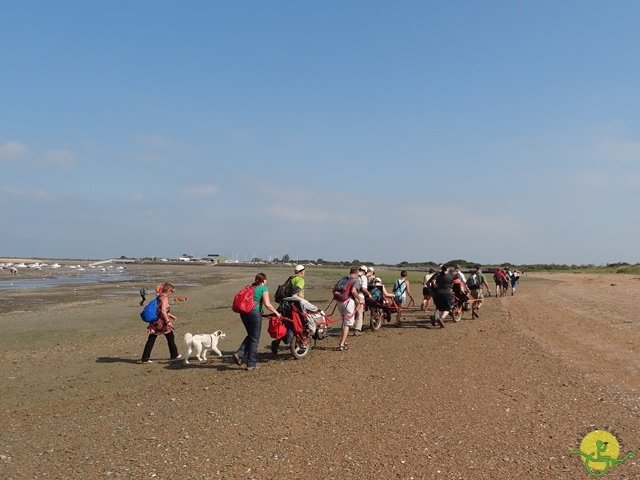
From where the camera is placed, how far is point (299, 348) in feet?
34.5

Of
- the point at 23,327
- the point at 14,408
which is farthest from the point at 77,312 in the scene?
the point at 14,408

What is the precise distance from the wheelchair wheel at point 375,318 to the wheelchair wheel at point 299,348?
4.47 meters

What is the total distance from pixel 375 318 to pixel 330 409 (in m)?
8.08

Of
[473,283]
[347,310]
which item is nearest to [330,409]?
[347,310]

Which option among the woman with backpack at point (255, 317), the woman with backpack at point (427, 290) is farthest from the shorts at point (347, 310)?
the woman with backpack at point (427, 290)

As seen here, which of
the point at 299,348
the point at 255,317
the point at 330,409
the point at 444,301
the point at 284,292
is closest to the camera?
the point at 330,409

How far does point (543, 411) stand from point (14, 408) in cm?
796

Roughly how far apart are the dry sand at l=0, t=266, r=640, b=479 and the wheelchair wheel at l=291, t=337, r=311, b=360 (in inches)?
7.4

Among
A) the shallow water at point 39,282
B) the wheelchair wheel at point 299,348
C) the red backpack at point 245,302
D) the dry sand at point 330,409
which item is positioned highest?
the red backpack at point 245,302

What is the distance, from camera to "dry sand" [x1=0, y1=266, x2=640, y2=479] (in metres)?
5.14

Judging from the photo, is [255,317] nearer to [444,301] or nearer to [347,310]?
[347,310]

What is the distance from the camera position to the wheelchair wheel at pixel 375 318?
14.8 m

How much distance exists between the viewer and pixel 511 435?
5879 millimetres

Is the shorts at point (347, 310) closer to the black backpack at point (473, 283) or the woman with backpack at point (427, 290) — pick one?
the woman with backpack at point (427, 290)
